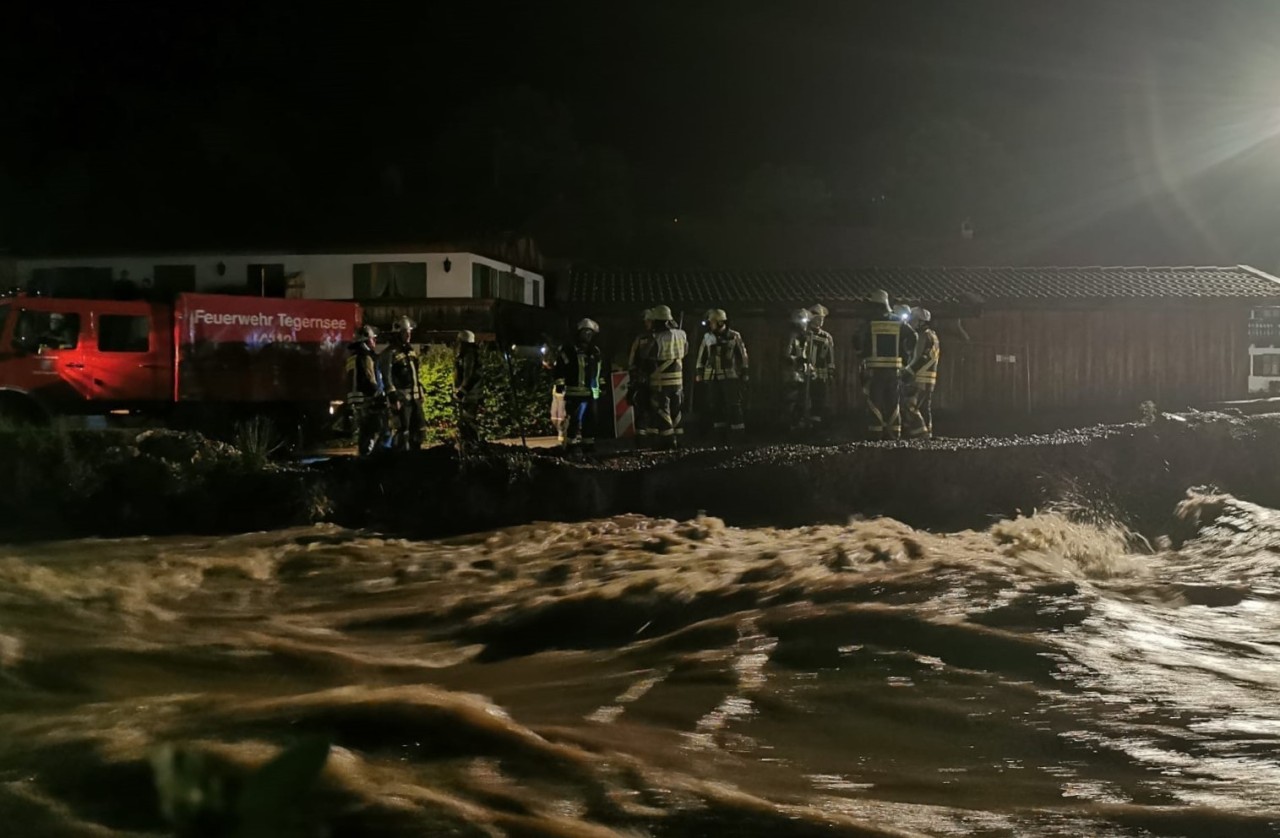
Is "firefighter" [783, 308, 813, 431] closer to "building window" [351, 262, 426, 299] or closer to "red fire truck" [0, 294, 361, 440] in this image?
"red fire truck" [0, 294, 361, 440]

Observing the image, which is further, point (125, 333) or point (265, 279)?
point (265, 279)

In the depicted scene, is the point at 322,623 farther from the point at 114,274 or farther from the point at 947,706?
the point at 114,274

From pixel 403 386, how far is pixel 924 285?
11959 mm

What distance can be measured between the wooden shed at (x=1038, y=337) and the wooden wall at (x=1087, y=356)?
0.02m

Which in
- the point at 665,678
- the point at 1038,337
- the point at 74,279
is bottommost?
the point at 665,678

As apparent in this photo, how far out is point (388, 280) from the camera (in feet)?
96.4

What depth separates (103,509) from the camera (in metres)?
12.5

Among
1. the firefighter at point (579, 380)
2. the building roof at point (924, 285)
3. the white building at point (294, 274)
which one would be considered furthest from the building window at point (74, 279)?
the firefighter at point (579, 380)

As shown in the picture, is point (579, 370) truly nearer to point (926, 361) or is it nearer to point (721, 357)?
point (721, 357)

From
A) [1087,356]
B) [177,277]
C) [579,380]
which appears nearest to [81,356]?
[579,380]

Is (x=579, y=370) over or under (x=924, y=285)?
under

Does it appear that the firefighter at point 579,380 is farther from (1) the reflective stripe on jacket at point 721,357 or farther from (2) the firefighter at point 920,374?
(2) the firefighter at point 920,374

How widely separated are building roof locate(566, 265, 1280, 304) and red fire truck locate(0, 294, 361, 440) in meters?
5.57

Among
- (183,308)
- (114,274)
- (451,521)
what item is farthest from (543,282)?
(451,521)
